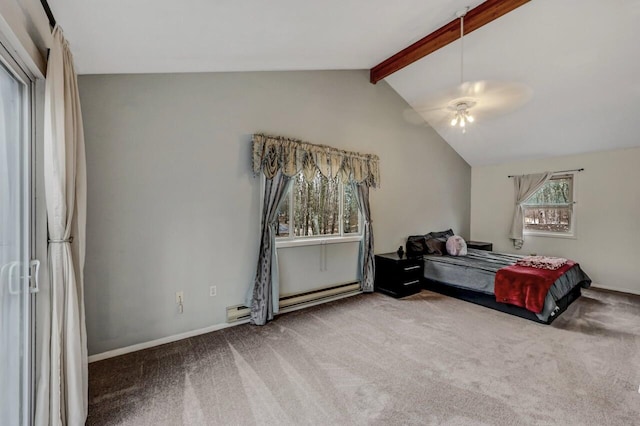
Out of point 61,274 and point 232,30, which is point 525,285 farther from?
point 61,274

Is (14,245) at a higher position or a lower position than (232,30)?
lower

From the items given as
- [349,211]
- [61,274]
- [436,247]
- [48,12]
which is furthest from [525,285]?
[48,12]

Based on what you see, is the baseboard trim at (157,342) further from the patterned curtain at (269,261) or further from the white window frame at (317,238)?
the white window frame at (317,238)

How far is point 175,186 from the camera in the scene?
8.59 feet

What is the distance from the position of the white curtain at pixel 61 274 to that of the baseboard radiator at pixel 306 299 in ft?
4.66

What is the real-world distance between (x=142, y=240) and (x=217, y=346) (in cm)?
117

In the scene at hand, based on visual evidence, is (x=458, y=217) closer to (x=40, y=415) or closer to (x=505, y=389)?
(x=505, y=389)

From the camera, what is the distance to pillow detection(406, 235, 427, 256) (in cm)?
454

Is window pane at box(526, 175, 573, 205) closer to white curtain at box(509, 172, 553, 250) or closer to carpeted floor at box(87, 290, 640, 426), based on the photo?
white curtain at box(509, 172, 553, 250)

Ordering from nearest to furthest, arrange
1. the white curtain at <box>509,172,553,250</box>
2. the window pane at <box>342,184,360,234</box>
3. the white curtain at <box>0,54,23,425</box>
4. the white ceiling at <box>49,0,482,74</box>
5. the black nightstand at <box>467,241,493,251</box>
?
the white curtain at <box>0,54,23,425</box>, the white ceiling at <box>49,0,482,74</box>, the window pane at <box>342,184,360,234</box>, the white curtain at <box>509,172,553,250</box>, the black nightstand at <box>467,241,493,251</box>

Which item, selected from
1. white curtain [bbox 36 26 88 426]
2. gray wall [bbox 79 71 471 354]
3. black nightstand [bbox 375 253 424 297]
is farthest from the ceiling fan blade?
white curtain [bbox 36 26 88 426]

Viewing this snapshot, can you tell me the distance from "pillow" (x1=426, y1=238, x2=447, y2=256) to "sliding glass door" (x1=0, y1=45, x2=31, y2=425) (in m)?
4.57

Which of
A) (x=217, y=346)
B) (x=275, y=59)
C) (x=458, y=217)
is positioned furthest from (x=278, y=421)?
(x=458, y=217)

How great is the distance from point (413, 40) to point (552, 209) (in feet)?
13.4
